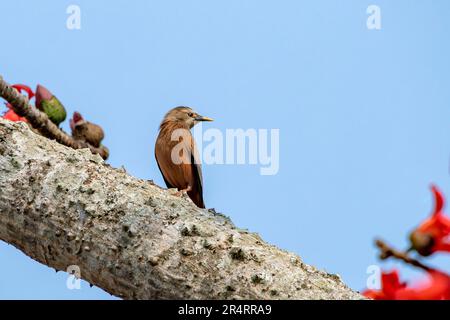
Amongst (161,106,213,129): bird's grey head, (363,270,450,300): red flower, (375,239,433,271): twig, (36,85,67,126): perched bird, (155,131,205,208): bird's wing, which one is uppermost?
(161,106,213,129): bird's grey head

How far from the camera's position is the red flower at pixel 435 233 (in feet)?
2.50

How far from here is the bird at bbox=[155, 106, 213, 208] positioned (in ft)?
19.2

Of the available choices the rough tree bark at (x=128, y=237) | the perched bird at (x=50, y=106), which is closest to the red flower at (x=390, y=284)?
the rough tree bark at (x=128, y=237)

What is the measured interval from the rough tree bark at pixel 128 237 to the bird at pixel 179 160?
3.41 meters

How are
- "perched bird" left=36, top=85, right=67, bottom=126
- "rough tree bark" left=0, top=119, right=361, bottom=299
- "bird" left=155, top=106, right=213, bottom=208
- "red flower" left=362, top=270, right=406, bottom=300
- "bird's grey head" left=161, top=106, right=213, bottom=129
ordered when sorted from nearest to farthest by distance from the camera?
1. "red flower" left=362, top=270, right=406, bottom=300
2. "rough tree bark" left=0, top=119, right=361, bottom=299
3. "perched bird" left=36, top=85, right=67, bottom=126
4. "bird" left=155, top=106, right=213, bottom=208
5. "bird's grey head" left=161, top=106, right=213, bottom=129

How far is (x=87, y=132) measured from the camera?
4.43 metres

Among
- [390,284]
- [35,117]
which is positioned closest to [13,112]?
[35,117]

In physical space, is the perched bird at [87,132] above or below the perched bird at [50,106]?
below

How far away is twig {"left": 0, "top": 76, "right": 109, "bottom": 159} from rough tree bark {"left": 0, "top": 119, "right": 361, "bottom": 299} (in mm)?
1749

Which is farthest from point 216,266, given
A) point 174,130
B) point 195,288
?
point 174,130

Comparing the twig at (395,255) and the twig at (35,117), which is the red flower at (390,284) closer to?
the twig at (395,255)

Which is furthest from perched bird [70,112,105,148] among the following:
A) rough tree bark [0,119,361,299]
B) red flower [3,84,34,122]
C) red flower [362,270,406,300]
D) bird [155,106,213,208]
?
red flower [362,270,406,300]

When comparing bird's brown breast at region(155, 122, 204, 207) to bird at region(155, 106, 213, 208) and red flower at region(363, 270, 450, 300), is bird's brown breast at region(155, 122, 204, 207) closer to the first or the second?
bird at region(155, 106, 213, 208)
